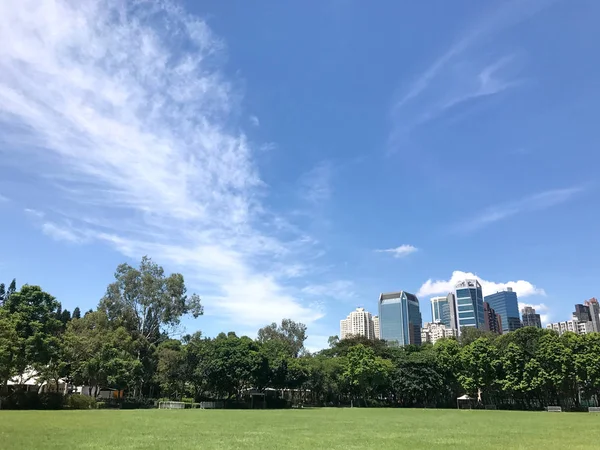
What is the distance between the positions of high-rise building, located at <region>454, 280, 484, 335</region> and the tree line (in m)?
125

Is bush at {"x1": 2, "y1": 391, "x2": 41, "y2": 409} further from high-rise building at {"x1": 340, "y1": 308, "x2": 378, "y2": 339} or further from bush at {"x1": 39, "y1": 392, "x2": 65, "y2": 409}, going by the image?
high-rise building at {"x1": 340, "y1": 308, "x2": 378, "y2": 339}

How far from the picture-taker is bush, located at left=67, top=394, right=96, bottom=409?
140 feet

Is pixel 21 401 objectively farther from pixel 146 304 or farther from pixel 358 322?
pixel 358 322

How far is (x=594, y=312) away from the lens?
181 m

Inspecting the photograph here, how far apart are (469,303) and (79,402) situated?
175520 mm

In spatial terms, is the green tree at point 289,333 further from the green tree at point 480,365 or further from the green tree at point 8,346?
the green tree at point 8,346

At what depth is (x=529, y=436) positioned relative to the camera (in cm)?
1983

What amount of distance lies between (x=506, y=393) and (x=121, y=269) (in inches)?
2202

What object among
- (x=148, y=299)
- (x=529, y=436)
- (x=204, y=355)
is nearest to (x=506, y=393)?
(x=204, y=355)

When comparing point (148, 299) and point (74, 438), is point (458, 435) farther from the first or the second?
point (148, 299)

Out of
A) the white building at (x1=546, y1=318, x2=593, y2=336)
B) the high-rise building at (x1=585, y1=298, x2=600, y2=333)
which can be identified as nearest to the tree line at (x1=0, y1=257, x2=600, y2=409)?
the white building at (x1=546, y1=318, x2=593, y2=336)

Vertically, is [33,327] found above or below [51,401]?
above

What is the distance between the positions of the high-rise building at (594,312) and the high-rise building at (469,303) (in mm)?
39496

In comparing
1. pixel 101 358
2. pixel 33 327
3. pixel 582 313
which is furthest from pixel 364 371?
pixel 582 313
